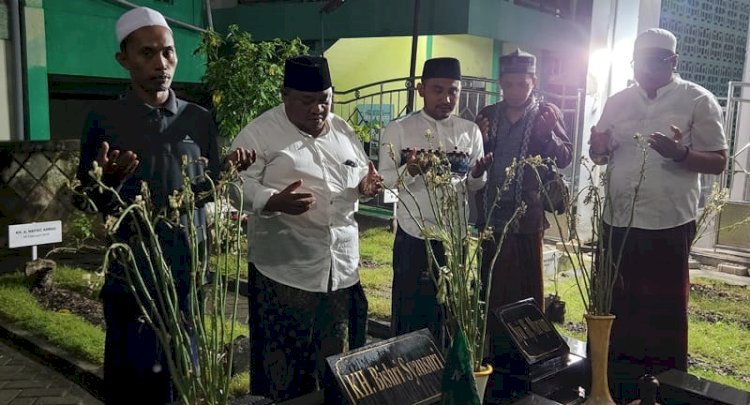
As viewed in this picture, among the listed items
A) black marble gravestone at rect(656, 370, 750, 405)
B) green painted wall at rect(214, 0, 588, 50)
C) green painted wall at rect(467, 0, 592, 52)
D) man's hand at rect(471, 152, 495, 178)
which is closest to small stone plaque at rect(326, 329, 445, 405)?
black marble gravestone at rect(656, 370, 750, 405)

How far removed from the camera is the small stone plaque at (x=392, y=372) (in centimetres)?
180

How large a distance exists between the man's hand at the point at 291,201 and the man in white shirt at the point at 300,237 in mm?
94

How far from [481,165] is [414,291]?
66 cm

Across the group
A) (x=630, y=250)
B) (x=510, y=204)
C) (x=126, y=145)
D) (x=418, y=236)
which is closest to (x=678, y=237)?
(x=630, y=250)

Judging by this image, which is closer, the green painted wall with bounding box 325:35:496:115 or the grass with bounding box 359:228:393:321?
the grass with bounding box 359:228:393:321

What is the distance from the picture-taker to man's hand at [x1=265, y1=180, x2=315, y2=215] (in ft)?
7.53

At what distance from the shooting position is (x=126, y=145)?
224 cm

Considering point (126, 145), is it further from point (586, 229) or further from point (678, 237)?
point (586, 229)

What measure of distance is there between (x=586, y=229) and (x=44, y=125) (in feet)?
19.2

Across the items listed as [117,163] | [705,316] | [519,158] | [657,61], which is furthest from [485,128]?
[705,316]

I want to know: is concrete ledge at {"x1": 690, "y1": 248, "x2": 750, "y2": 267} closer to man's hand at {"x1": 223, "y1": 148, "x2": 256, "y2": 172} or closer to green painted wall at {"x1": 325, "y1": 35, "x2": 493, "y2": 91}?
green painted wall at {"x1": 325, "y1": 35, "x2": 493, "y2": 91}

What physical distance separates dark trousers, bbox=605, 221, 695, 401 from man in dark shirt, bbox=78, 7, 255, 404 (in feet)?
5.97

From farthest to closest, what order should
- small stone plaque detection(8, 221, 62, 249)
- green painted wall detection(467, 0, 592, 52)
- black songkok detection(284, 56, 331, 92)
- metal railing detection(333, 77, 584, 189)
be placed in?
green painted wall detection(467, 0, 592, 52), metal railing detection(333, 77, 584, 189), small stone plaque detection(8, 221, 62, 249), black songkok detection(284, 56, 331, 92)

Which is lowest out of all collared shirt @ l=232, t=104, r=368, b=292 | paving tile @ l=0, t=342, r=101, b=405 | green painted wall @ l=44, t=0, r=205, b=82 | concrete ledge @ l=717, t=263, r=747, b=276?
paving tile @ l=0, t=342, r=101, b=405
